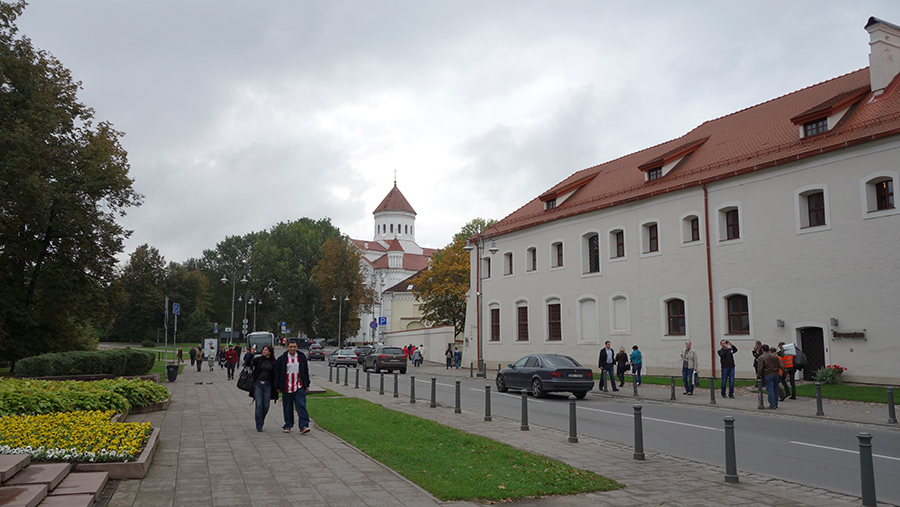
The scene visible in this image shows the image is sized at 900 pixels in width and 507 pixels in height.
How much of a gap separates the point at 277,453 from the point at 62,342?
2592 cm

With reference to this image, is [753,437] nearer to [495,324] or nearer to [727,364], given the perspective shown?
[727,364]

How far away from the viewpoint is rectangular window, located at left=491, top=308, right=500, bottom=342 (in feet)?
142

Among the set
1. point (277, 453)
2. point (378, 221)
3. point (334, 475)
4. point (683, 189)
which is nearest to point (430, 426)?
point (277, 453)

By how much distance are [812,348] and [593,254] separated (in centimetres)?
1327

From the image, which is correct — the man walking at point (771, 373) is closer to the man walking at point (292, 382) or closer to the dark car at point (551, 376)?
the dark car at point (551, 376)

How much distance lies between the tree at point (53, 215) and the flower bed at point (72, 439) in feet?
62.6

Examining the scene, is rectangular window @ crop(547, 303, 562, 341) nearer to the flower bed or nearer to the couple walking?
the couple walking

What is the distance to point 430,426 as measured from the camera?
1273cm

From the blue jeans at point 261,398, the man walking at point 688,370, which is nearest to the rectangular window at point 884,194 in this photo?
the man walking at point 688,370

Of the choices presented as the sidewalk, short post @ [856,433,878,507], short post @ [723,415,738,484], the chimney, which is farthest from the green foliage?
the chimney

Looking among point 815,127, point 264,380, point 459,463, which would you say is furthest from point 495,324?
point 459,463

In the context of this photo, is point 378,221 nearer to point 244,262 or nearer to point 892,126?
point 244,262

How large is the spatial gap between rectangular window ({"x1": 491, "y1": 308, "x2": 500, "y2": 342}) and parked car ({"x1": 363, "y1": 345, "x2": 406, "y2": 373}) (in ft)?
22.3

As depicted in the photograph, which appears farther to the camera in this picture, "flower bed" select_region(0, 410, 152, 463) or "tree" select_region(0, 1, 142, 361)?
"tree" select_region(0, 1, 142, 361)
